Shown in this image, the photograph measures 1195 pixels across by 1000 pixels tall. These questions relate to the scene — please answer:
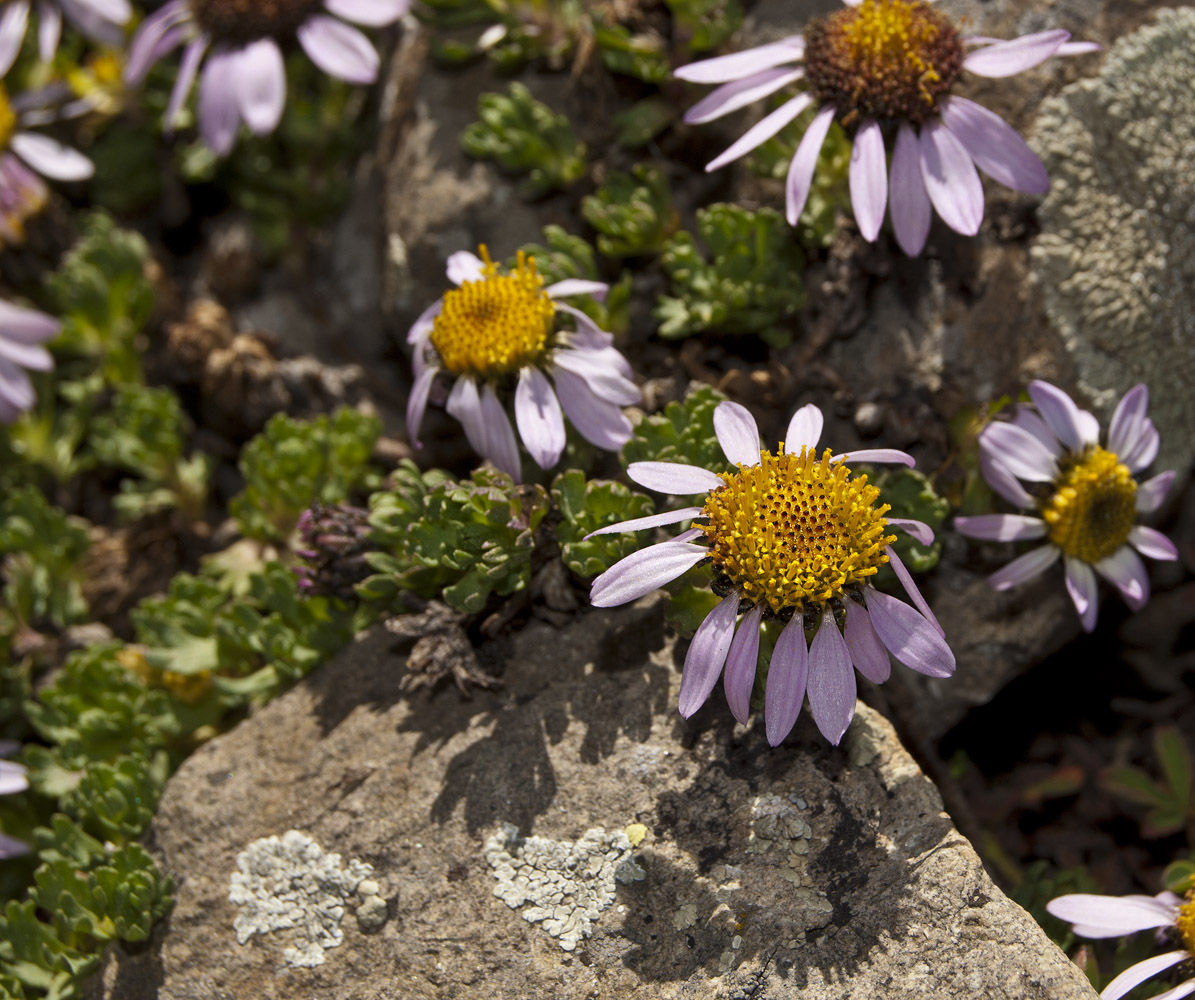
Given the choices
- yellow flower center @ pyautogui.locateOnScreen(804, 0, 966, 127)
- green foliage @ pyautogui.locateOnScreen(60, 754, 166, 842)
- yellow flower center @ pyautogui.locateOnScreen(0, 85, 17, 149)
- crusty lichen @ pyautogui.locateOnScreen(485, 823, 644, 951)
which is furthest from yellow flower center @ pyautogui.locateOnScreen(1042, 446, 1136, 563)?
yellow flower center @ pyautogui.locateOnScreen(0, 85, 17, 149)

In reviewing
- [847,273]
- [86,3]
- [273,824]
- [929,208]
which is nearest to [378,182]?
[86,3]

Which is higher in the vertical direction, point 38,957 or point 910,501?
point 910,501

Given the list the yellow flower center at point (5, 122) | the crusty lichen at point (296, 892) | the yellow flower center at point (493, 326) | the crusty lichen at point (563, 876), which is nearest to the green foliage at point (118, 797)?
the crusty lichen at point (296, 892)

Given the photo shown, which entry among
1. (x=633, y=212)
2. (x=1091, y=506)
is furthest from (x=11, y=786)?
(x=1091, y=506)

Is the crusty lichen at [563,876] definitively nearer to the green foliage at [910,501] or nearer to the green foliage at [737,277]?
the green foliage at [910,501]

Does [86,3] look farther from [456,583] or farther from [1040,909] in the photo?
[1040,909]

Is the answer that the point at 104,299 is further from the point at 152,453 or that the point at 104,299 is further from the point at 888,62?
the point at 888,62
